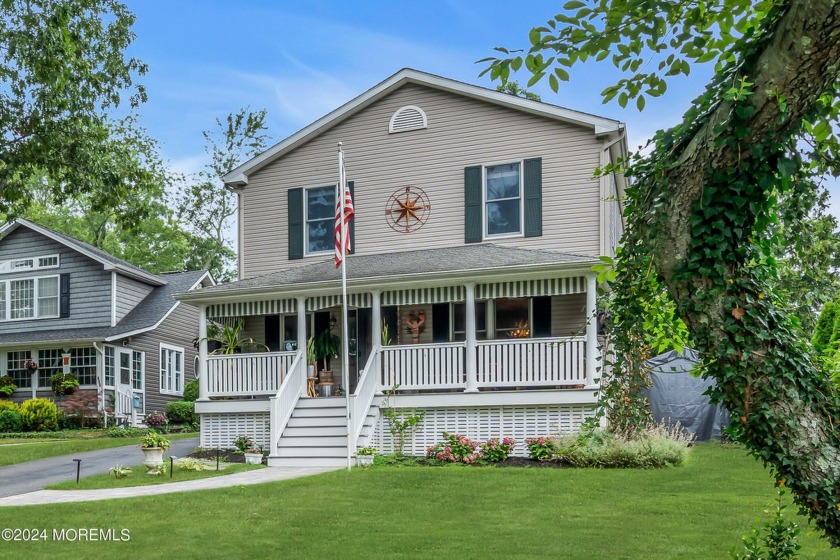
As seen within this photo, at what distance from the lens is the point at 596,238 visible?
17734 millimetres

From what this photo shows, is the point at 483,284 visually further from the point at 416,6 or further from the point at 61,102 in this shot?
the point at 61,102

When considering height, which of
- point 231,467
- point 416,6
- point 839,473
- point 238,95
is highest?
point 238,95

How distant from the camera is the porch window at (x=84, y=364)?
91.3ft

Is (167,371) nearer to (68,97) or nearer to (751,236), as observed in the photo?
(68,97)

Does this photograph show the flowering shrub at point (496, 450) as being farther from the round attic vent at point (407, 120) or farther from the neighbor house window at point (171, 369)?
the neighbor house window at point (171, 369)

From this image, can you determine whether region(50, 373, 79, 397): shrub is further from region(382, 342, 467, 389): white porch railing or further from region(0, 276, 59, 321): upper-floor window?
region(382, 342, 467, 389): white porch railing

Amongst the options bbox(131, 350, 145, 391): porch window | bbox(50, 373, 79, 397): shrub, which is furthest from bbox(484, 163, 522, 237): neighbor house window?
bbox(50, 373, 79, 397): shrub

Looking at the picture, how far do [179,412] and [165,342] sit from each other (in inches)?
117

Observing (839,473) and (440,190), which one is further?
(440,190)

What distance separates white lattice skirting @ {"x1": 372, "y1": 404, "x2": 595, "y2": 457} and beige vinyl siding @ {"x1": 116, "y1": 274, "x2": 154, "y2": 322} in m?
14.7

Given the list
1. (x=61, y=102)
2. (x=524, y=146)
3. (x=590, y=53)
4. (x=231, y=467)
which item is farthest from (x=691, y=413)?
(x=590, y=53)

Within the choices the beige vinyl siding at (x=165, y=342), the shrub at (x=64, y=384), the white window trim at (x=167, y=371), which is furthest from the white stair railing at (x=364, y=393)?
the white window trim at (x=167, y=371)

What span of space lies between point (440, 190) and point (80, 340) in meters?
13.2

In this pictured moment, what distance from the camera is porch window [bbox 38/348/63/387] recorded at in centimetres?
2828
